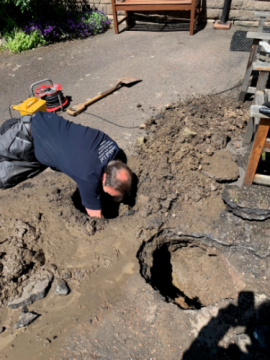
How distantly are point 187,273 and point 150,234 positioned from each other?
2.75 feet

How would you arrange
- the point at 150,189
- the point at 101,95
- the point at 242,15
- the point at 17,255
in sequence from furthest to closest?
the point at 242,15 < the point at 101,95 < the point at 150,189 < the point at 17,255

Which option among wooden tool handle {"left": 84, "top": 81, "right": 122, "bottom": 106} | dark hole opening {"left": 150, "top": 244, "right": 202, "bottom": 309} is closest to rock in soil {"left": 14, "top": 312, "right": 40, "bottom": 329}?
dark hole opening {"left": 150, "top": 244, "right": 202, "bottom": 309}

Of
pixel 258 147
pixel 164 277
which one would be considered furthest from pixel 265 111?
pixel 164 277

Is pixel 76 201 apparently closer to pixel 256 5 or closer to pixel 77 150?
pixel 77 150

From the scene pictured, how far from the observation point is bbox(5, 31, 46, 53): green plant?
7.94 m

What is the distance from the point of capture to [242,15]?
Result: 24.8 feet

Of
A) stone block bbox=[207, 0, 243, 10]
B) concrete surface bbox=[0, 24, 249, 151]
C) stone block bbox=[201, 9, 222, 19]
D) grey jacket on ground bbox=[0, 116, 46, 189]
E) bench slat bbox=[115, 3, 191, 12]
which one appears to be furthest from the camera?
stone block bbox=[201, 9, 222, 19]

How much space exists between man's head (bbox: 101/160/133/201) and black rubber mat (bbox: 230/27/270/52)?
5.70 m

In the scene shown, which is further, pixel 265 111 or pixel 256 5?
pixel 256 5

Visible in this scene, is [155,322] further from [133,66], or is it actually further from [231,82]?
[133,66]

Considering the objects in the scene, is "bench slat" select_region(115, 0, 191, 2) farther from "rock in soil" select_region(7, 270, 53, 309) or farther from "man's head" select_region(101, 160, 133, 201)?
"rock in soil" select_region(7, 270, 53, 309)

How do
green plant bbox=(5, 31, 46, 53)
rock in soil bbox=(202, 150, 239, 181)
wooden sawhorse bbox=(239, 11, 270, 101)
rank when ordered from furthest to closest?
green plant bbox=(5, 31, 46, 53), wooden sawhorse bbox=(239, 11, 270, 101), rock in soil bbox=(202, 150, 239, 181)

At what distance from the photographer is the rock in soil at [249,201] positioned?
338cm

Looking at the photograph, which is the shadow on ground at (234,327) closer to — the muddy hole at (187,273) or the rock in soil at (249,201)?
the muddy hole at (187,273)
